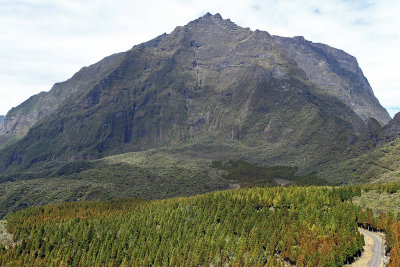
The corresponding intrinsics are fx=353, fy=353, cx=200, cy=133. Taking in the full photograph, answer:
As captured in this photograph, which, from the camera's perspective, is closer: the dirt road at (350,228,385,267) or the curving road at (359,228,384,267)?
the curving road at (359,228,384,267)

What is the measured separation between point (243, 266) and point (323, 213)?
2367 inches

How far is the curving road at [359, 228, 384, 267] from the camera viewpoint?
137500 millimetres

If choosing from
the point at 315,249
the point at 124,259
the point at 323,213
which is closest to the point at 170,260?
the point at 124,259

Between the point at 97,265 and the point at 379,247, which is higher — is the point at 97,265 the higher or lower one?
the lower one

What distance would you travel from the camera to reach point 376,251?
147 metres

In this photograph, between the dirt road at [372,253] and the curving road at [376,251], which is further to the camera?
the dirt road at [372,253]

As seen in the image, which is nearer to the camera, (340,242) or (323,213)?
(340,242)

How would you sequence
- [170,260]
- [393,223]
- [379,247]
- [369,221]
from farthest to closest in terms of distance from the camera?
1. [170,260]
2. [369,221]
3. [393,223]
4. [379,247]

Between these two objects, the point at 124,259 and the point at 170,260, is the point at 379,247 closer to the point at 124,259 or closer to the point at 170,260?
the point at 170,260

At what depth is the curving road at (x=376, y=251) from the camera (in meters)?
138

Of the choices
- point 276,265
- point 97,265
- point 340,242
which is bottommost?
point 97,265

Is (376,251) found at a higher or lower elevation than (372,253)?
higher

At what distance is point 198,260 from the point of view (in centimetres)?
17888

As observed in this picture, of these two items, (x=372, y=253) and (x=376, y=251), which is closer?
(x=372, y=253)
